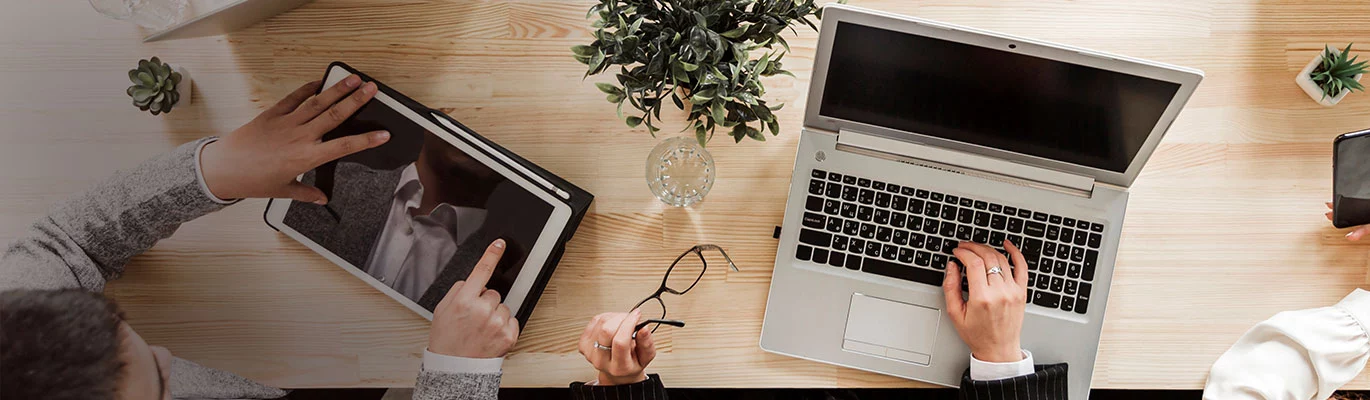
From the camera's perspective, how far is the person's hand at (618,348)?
0.87m

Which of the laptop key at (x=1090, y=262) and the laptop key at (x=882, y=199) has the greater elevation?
the laptop key at (x=882, y=199)

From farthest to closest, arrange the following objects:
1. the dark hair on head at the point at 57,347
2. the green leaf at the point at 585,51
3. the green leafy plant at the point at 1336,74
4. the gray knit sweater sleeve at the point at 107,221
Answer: the green leafy plant at the point at 1336,74
the gray knit sweater sleeve at the point at 107,221
the green leaf at the point at 585,51
the dark hair on head at the point at 57,347

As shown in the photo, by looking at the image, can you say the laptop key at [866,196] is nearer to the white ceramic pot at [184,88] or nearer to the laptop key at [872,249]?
the laptop key at [872,249]

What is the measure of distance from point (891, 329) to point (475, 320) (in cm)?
53

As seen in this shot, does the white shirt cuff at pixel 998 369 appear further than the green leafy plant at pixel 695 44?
Yes

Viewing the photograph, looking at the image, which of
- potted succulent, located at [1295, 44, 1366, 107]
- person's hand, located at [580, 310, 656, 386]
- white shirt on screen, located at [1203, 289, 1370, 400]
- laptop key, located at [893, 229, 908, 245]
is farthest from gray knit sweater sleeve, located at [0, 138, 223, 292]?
potted succulent, located at [1295, 44, 1366, 107]

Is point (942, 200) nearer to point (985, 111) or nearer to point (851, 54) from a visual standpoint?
point (985, 111)

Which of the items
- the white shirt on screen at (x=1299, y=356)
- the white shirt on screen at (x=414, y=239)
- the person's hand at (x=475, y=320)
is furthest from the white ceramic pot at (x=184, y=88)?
the white shirt on screen at (x=1299, y=356)

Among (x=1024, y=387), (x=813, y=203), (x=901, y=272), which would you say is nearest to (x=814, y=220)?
(x=813, y=203)

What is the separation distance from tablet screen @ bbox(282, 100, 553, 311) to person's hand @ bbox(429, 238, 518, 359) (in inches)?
0.7

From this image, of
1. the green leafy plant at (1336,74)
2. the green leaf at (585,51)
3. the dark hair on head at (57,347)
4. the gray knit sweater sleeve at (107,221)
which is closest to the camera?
the dark hair on head at (57,347)

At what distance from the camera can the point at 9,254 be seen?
2.90 ft

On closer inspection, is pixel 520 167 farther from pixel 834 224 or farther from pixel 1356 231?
pixel 1356 231

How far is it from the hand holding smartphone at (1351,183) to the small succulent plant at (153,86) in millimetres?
1538
